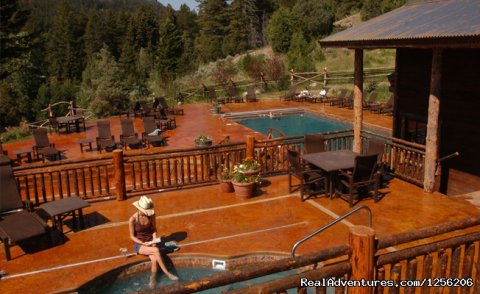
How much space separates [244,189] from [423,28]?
16.5 feet

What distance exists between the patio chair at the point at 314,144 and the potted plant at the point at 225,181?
212 centimetres

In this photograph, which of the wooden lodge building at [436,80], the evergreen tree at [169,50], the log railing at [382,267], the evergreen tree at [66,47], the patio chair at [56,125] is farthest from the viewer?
the evergreen tree at [66,47]

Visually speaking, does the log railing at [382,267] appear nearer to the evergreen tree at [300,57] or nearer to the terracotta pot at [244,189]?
the terracotta pot at [244,189]

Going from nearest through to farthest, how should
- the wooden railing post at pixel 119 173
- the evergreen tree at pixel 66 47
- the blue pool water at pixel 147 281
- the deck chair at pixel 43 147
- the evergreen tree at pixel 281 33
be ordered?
the blue pool water at pixel 147 281
the wooden railing post at pixel 119 173
the deck chair at pixel 43 147
the evergreen tree at pixel 281 33
the evergreen tree at pixel 66 47

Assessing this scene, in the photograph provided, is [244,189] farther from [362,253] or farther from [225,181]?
[362,253]

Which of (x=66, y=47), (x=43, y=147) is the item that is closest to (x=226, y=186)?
(x=43, y=147)

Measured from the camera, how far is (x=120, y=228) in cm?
807

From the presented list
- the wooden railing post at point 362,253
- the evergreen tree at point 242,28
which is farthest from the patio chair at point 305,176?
the evergreen tree at point 242,28

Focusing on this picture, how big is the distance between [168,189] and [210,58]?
1936 inches

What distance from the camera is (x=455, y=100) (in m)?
→ 9.92

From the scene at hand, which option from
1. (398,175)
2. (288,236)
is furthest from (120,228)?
(398,175)

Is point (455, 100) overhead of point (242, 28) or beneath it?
beneath

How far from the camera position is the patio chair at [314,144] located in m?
10.5

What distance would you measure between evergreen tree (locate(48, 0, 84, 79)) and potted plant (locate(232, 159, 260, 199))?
2156 inches
